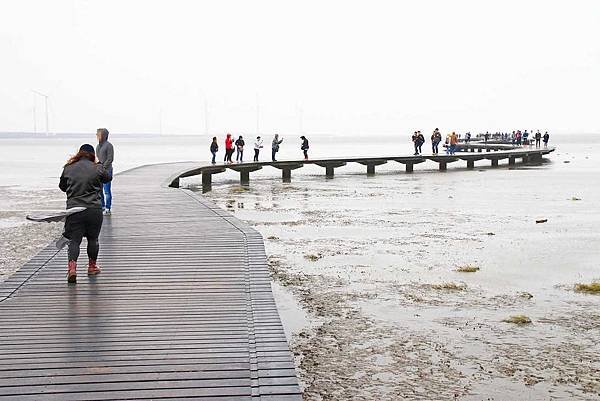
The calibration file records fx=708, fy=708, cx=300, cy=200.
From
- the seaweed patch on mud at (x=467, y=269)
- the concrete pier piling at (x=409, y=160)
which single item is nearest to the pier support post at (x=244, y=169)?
the concrete pier piling at (x=409, y=160)

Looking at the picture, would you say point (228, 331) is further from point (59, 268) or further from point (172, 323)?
point (59, 268)

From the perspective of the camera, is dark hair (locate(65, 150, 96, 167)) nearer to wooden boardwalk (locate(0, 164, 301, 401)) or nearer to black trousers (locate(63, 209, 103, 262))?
black trousers (locate(63, 209, 103, 262))

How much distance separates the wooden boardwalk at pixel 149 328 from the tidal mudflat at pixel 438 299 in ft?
3.55

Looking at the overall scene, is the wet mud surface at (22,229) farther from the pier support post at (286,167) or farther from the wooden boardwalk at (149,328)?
the pier support post at (286,167)

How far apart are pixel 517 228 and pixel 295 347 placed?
495 inches

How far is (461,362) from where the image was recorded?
27.8 ft

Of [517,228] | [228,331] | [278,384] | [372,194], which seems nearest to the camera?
[278,384]

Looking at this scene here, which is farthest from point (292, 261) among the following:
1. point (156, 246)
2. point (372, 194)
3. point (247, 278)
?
point (372, 194)

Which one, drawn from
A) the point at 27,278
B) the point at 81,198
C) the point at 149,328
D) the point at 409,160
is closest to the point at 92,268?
the point at 27,278

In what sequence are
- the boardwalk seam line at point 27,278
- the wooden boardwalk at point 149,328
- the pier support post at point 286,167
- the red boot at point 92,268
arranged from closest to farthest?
the wooden boardwalk at point 149,328 < the boardwalk seam line at point 27,278 < the red boot at point 92,268 < the pier support post at point 286,167

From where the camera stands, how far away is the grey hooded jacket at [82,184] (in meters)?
9.17

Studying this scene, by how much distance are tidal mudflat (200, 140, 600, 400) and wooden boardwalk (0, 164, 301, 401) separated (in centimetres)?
108

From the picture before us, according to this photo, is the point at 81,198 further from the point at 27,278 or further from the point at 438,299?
the point at 438,299

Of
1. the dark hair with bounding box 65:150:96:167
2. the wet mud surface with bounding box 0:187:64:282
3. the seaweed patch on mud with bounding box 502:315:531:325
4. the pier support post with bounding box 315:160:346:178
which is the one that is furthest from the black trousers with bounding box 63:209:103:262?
the pier support post with bounding box 315:160:346:178
